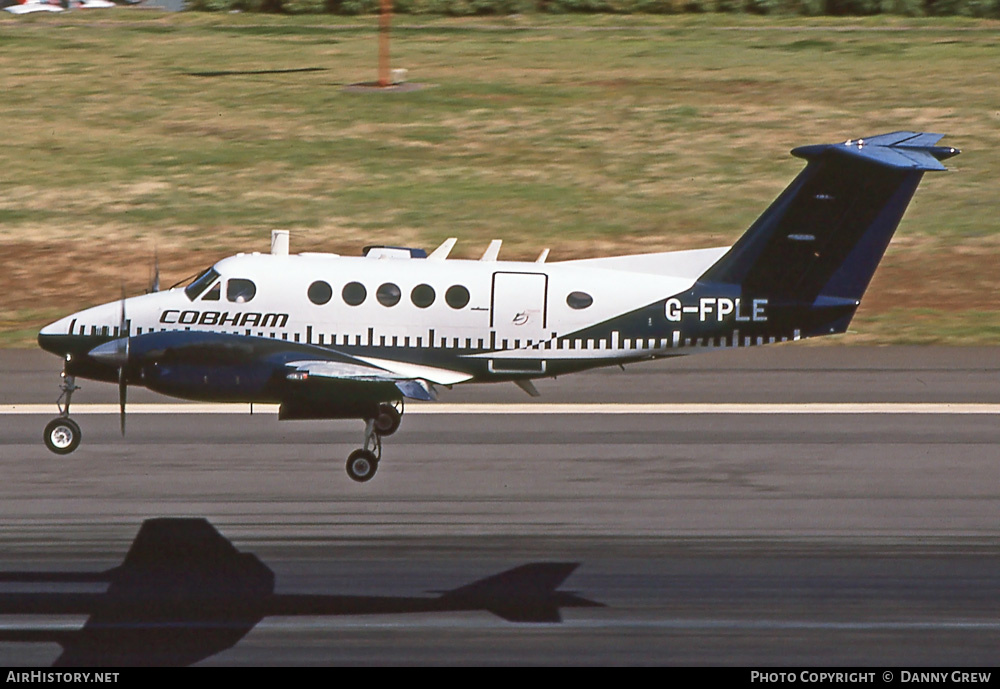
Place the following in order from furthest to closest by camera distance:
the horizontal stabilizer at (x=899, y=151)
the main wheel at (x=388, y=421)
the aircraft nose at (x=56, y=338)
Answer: the main wheel at (x=388, y=421), the aircraft nose at (x=56, y=338), the horizontal stabilizer at (x=899, y=151)

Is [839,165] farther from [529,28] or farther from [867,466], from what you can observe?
[529,28]

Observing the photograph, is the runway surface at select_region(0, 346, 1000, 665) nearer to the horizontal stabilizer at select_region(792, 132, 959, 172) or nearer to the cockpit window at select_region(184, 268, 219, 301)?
the cockpit window at select_region(184, 268, 219, 301)

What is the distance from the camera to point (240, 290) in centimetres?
1747

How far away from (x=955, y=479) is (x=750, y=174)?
65.6ft

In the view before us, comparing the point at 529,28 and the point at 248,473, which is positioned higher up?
the point at 529,28

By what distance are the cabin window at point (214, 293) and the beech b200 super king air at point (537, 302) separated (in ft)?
0.09

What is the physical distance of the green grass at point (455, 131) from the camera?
32031mm

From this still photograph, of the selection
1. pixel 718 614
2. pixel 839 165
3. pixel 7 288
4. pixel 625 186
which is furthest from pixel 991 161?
pixel 718 614

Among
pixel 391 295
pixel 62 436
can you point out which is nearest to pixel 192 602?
pixel 62 436

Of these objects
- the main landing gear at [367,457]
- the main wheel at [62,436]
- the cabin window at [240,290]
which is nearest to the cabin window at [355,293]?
the cabin window at [240,290]

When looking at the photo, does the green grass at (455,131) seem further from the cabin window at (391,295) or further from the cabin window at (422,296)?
the cabin window at (422,296)

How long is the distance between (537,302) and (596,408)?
3.51 m

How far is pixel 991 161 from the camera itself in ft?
122

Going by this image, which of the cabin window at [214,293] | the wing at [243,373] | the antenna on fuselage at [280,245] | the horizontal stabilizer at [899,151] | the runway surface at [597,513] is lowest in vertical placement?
the runway surface at [597,513]
